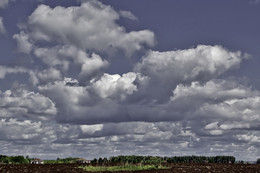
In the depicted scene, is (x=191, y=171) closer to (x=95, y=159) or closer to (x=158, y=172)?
(x=158, y=172)

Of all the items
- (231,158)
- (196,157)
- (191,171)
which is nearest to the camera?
(191,171)

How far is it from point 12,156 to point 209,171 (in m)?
39.8

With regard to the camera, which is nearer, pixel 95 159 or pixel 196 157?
pixel 95 159

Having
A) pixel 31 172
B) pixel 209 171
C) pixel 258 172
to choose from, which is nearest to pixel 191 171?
pixel 209 171

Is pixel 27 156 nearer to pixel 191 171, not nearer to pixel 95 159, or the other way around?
pixel 95 159

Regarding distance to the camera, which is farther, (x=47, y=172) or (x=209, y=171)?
(x=209, y=171)

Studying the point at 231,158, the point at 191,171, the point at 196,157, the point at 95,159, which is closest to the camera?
the point at 191,171

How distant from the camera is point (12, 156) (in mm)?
64562

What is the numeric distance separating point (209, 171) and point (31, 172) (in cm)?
1999

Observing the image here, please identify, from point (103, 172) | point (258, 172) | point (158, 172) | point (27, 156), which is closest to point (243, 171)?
point (258, 172)

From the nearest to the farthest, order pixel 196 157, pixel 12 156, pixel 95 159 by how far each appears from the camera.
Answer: pixel 95 159 → pixel 12 156 → pixel 196 157

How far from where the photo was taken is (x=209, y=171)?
39969 mm

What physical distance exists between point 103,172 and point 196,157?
59.1 m

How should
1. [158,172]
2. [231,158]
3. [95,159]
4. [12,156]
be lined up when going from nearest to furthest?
[158,172] < [95,159] < [12,156] < [231,158]
